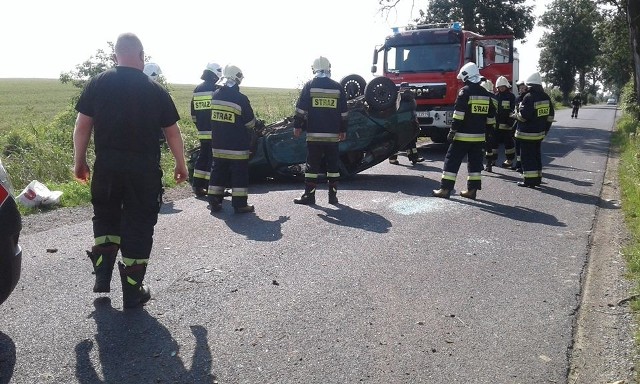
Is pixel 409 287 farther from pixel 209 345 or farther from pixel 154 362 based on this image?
pixel 154 362

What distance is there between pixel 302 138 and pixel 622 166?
262 inches

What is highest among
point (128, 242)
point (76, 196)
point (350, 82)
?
point (350, 82)

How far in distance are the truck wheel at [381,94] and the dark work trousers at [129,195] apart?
7180 mm

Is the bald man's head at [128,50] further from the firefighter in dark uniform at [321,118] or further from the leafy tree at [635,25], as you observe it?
the leafy tree at [635,25]

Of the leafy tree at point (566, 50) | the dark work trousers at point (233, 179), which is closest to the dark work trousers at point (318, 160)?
the dark work trousers at point (233, 179)

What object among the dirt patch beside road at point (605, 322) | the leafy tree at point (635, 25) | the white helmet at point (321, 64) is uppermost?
the leafy tree at point (635, 25)

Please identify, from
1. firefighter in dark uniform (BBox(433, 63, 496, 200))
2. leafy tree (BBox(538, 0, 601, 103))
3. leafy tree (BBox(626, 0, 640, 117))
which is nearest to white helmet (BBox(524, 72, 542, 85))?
firefighter in dark uniform (BBox(433, 63, 496, 200))

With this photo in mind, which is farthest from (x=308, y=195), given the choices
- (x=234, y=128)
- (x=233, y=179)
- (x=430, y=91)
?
(x=430, y=91)

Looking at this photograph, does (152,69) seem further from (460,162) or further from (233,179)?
(460,162)

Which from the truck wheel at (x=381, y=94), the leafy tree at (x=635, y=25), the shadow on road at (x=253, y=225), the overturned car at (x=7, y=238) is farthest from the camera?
the leafy tree at (x=635, y=25)

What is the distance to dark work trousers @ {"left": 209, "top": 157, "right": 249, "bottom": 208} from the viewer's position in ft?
27.5

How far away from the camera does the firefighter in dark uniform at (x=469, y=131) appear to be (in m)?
9.53

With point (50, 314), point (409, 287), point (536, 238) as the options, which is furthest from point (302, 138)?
point (50, 314)

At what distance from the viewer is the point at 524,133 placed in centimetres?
1087
